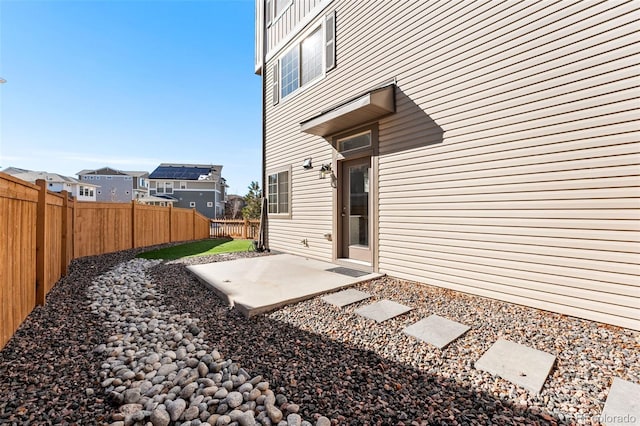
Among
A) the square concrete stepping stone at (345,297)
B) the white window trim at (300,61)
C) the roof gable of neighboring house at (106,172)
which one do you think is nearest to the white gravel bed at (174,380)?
the square concrete stepping stone at (345,297)

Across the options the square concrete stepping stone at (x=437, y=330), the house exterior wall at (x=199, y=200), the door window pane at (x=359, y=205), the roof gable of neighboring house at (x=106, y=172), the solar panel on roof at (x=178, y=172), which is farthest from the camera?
the roof gable of neighboring house at (x=106, y=172)

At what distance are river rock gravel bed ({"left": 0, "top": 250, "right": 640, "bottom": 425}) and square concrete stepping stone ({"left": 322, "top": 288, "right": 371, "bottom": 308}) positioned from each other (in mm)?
104

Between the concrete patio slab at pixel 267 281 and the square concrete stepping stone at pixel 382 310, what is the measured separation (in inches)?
27.3

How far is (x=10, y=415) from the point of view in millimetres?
1445

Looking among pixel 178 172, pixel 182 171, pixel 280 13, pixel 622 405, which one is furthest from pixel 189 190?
pixel 622 405

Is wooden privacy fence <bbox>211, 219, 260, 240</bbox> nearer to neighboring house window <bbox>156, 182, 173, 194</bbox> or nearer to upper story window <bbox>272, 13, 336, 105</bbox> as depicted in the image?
upper story window <bbox>272, 13, 336, 105</bbox>

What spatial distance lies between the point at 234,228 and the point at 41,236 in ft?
33.0

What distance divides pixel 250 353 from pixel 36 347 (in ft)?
5.72

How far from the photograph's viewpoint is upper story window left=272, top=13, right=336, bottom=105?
5559mm

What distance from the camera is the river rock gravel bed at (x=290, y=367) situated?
1511 mm

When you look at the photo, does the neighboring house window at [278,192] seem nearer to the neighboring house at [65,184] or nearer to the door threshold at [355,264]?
the door threshold at [355,264]

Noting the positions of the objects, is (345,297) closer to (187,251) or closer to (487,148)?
(487,148)

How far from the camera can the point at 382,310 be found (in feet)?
9.59

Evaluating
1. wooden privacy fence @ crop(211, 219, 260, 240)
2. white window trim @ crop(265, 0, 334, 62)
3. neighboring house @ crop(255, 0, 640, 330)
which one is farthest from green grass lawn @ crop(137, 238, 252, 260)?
white window trim @ crop(265, 0, 334, 62)
